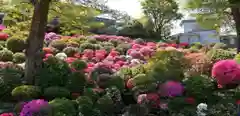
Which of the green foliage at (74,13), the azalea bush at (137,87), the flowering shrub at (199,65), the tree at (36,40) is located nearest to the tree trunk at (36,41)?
the tree at (36,40)

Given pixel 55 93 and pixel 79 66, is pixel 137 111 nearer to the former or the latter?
pixel 55 93

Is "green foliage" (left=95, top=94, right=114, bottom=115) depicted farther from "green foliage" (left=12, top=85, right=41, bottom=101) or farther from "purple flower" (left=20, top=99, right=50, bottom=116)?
"green foliage" (left=12, top=85, right=41, bottom=101)

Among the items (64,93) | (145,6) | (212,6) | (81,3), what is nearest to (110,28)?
(145,6)

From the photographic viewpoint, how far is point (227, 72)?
419 inches

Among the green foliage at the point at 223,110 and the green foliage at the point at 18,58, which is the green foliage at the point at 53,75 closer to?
the green foliage at the point at 18,58

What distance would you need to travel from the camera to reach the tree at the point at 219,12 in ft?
51.2

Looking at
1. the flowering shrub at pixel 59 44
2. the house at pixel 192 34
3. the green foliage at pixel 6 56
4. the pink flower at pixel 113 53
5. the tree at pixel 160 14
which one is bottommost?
the house at pixel 192 34

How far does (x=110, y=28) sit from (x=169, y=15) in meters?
11.5

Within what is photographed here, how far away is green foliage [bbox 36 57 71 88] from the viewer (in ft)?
34.8

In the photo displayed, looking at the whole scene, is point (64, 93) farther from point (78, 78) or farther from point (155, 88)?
point (155, 88)

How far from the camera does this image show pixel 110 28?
3228 centimetres

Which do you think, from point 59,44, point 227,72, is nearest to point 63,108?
point 227,72

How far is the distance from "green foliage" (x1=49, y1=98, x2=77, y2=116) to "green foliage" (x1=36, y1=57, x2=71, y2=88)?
6.70ft

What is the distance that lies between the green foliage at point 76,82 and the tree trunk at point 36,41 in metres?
1.27
